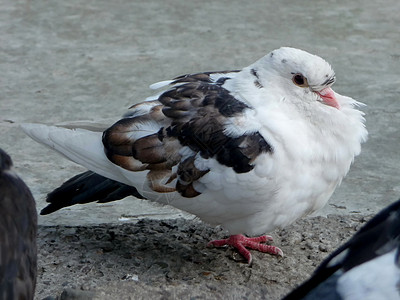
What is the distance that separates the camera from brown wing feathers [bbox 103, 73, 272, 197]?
3938 mm

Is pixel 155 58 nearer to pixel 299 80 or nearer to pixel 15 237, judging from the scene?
pixel 299 80

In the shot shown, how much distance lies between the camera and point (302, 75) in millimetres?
4219

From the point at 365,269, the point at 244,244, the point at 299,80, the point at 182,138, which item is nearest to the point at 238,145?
the point at 182,138

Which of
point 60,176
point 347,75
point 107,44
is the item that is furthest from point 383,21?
point 60,176

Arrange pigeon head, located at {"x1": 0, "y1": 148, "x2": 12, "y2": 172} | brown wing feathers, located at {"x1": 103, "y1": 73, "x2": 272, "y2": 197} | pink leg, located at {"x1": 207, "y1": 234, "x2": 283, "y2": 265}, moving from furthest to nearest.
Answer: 1. pink leg, located at {"x1": 207, "y1": 234, "x2": 283, "y2": 265}
2. brown wing feathers, located at {"x1": 103, "y1": 73, "x2": 272, "y2": 197}
3. pigeon head, located at {"x1": 0, "y1": 148, "x2": 12, "y2": 172}

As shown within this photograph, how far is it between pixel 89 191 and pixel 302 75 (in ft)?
3.79

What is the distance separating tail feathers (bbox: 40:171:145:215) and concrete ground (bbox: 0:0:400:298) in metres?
0.29

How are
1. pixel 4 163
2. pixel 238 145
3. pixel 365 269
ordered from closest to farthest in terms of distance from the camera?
1. pixel 365 269
2. pixel 4 163
3. pixel 238 145

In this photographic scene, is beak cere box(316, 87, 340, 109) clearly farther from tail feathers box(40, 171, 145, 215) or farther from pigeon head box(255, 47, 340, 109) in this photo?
tail feathers box(40, 171, 145, 215)

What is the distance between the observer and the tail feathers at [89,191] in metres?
4.41

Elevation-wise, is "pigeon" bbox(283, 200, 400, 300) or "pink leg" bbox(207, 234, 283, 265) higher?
"pigeon" bbox(283, 200, 400, 300)

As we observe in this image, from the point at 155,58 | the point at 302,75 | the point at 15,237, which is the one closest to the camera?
the point at 15,237

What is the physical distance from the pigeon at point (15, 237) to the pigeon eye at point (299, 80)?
1.53 metres

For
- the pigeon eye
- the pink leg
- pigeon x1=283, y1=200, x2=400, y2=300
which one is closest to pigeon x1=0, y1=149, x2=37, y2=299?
pigeon x1=283, y1=200, x2=400, y2=300
